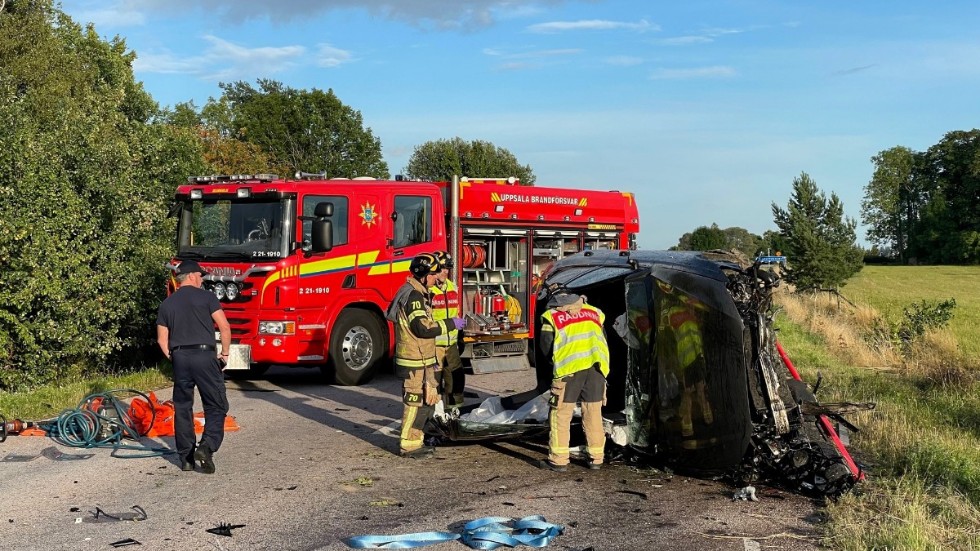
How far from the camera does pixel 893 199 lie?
10919 cm

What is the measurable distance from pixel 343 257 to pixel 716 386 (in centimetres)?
669

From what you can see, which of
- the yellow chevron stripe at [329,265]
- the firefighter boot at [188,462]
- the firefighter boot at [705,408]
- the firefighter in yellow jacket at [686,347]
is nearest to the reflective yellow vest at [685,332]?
the firefighter in yellow jacket at [686,347]

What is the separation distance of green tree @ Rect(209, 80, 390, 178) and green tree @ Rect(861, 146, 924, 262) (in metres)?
78.4

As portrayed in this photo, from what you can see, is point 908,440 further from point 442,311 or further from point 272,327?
point 272,327

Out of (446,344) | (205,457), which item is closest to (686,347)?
(446,344)

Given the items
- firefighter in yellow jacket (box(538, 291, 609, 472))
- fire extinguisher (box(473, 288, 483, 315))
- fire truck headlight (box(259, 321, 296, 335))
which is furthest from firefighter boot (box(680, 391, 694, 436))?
fire extinguisher (box(473, 288, 483, 315))

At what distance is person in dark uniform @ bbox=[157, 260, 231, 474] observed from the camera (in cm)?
720

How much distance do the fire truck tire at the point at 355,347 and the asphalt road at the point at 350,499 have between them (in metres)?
3.34

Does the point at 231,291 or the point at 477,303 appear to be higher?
the point at 231,291

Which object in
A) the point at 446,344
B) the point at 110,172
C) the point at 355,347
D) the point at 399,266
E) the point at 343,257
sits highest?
the point at 110,172

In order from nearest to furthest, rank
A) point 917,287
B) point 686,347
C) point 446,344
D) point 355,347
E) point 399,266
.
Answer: point 686,347 < point 446,344 < point 355,347 < point 399,266 < point 917,287

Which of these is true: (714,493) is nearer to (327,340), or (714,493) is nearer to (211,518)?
(211,518)

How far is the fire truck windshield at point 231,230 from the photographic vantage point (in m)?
11.7

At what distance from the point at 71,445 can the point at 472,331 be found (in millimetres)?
6174
